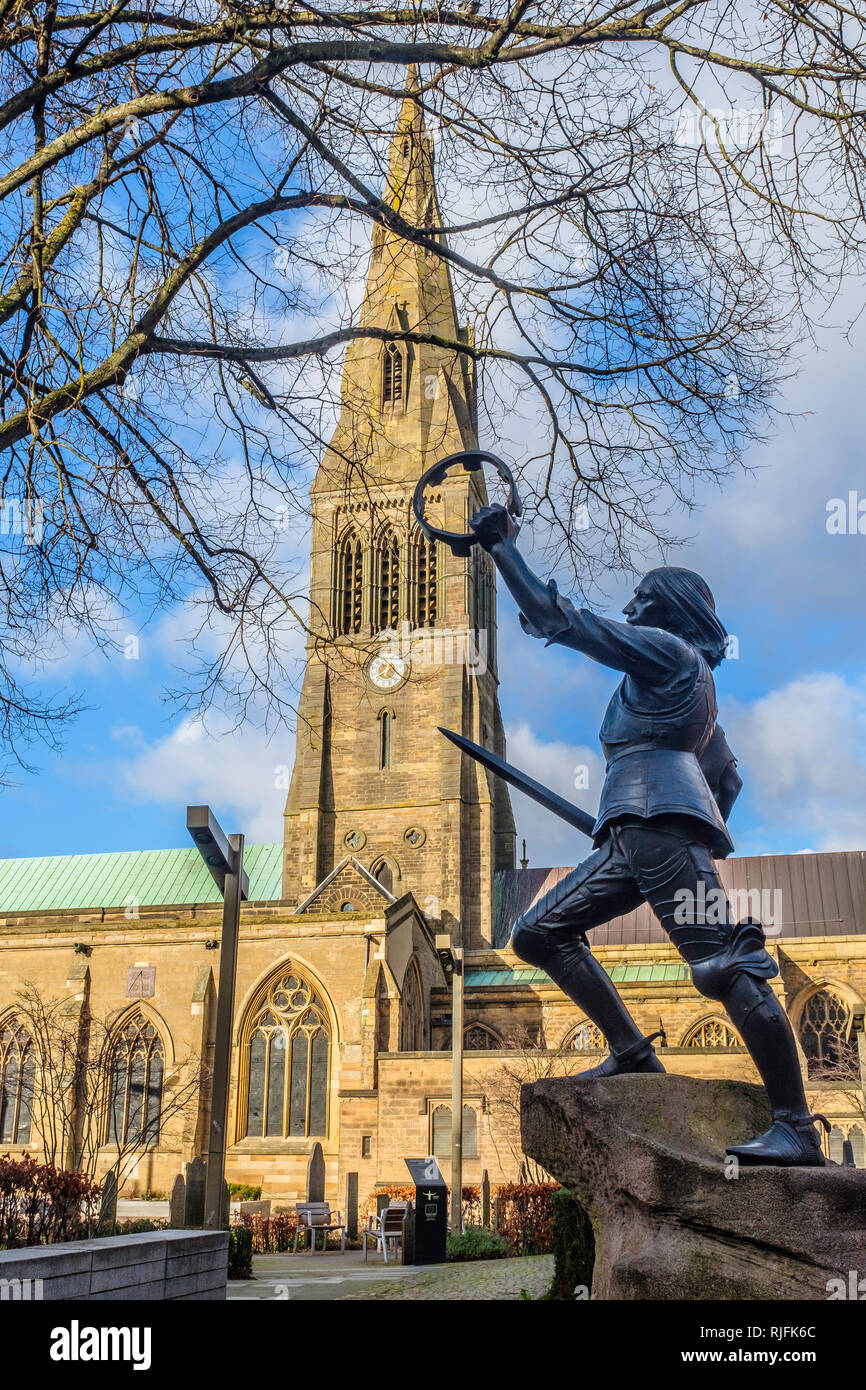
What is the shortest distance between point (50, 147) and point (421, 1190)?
41.1 ft

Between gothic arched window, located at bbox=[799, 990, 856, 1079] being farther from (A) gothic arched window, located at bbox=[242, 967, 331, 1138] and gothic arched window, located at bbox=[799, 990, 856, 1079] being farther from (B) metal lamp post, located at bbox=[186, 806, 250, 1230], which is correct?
(B) metal lamp post, located at bbox=[186, 806, 250, 1230]

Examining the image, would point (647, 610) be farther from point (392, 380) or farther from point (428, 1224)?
point (392, 380)

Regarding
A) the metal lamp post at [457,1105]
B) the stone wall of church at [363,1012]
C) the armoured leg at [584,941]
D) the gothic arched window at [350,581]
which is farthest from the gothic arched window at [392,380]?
the armoured leg at [584,941]

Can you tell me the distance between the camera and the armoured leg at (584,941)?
525 cm

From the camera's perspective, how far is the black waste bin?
1424 centimetres

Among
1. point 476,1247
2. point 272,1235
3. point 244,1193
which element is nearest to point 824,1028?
point 244,1193

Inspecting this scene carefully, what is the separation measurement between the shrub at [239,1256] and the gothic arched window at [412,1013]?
15.3 metres

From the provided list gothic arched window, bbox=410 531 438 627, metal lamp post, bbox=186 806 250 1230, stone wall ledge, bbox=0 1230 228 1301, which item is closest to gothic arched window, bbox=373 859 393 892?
gothic arched window, bbox=410 531 438 627

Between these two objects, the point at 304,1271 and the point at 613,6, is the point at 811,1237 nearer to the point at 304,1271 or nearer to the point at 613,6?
the point at 613,6

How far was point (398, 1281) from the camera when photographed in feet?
37.5

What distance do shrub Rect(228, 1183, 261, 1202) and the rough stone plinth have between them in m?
22.9

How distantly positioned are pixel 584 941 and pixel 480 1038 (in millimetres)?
31134

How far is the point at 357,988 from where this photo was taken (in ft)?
96.9

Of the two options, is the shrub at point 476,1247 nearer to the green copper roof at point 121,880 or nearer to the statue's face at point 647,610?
the statue's face at point 647,610
